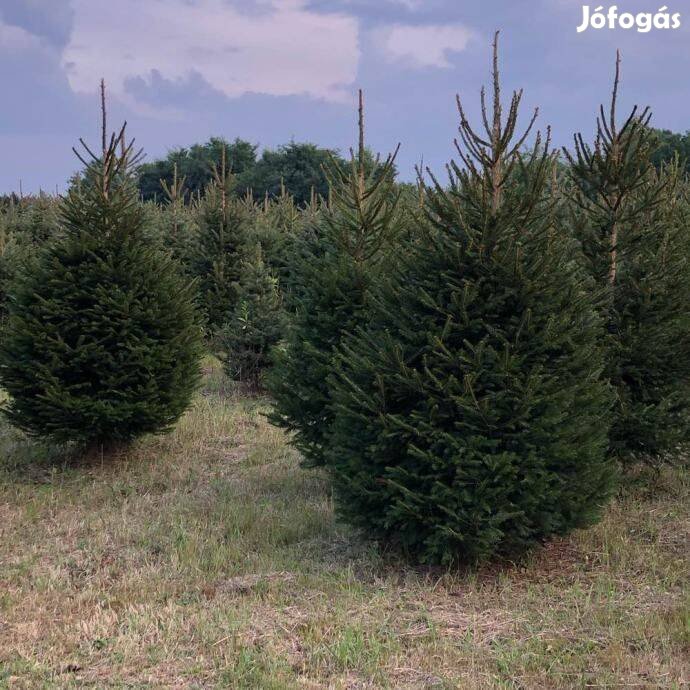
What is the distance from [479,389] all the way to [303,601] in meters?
2.04

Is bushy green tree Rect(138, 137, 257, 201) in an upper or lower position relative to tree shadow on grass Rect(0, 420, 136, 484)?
upper

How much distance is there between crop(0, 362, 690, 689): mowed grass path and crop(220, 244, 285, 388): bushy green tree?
5.32 metres

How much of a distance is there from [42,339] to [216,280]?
895cm

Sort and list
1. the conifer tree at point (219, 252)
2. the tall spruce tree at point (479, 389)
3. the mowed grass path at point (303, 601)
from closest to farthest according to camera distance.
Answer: the mowed grass path at point (303, 601) < the tall spruce tree at point (479, 389) < the conifer tree at point (219, 252)

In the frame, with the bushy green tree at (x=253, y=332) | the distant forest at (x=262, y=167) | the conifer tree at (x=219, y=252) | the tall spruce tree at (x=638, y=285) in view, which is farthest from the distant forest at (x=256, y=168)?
the tall spruce tree at (x=638, y=285)

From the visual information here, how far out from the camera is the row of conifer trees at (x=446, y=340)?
5969mm

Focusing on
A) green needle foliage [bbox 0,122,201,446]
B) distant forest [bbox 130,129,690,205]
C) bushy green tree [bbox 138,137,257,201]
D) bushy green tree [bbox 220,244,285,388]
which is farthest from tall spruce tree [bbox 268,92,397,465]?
bushy green tree [bbox 138,137,257,201]

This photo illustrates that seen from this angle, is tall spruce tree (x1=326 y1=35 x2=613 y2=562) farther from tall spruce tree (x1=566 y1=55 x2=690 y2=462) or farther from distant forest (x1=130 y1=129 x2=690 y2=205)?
distant forest (x1=130 y1=129 x2=690 y2=205)

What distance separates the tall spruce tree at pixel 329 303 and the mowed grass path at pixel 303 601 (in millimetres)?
913

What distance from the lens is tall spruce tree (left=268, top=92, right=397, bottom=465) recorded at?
8.85 m

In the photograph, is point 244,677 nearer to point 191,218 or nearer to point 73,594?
point 73,594

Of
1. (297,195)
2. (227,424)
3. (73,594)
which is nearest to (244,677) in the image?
(73,594)

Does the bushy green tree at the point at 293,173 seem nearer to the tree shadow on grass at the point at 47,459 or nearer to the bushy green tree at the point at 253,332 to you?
the bushy green tree at the point at 253,332

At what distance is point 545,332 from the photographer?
239 inches
